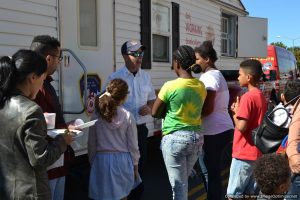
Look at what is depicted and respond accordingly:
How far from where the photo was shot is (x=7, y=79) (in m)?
2.21

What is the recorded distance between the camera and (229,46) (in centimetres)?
1081

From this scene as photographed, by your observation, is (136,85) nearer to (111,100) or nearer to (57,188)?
(111,100)

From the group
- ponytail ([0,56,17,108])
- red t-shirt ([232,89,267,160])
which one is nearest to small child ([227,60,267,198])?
red t-shirt ([232,89,267,160])

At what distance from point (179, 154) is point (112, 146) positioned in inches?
22.9

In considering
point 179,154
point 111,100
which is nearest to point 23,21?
point 111,100

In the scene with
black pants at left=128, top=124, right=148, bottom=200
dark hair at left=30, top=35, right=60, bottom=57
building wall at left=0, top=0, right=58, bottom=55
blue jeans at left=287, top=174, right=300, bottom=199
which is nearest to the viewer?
blue jeans at left=287, top=174, right=300, bottom=199

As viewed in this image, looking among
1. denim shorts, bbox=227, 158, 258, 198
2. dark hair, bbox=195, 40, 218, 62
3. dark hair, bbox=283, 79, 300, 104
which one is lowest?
denim shorts, bbox=227, 158, 258, 198

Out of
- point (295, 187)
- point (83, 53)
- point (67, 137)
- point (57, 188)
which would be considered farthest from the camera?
point (83, 53)

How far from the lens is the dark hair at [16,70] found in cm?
221

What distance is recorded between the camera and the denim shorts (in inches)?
132

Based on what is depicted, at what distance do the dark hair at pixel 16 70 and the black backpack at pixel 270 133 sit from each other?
1.57m

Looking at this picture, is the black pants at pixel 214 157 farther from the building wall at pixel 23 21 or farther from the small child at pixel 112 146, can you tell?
the building wall at pixel 23 21

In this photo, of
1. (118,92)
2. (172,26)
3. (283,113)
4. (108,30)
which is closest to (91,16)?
(108,30)

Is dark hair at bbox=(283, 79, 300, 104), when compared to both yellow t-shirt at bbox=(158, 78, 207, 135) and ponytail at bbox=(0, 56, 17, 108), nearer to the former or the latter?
Result: yellow t-shirt at bbox=(158, 78, 207, 135)
